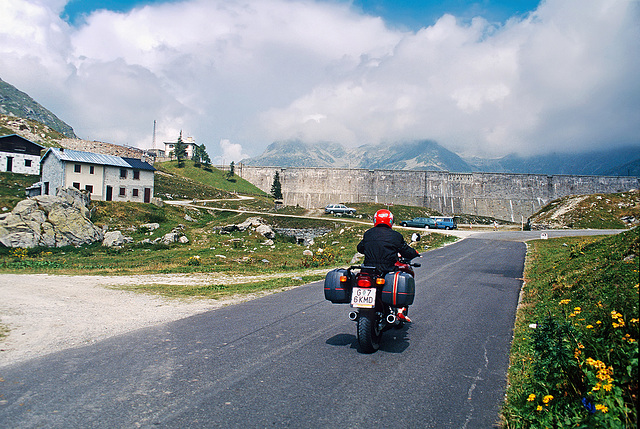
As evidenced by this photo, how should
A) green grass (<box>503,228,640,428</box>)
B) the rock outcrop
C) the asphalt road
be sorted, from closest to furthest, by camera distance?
green grass (<box>503,228,640,428</box>), the asphalt road, the rock outcrop

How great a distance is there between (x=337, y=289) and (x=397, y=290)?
1.02 metres

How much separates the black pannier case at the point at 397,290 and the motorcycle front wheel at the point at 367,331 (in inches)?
14.1

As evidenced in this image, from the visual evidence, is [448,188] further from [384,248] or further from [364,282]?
[364,282]

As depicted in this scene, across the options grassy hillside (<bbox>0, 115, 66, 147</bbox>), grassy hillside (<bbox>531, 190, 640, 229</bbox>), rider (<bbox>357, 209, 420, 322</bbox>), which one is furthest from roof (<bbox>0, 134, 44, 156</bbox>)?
grassy hillside (<bbox>531, 190, 640, 229</bbox>)

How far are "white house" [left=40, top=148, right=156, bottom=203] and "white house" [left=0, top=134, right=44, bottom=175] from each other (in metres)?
12.1

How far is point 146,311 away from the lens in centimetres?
956

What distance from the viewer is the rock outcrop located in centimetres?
2928

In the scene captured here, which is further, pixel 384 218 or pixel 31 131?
pixel 31 131

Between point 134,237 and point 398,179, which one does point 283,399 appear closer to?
point 134,237

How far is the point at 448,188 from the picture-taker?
94.9 m

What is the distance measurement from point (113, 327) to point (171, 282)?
8315 millimetres

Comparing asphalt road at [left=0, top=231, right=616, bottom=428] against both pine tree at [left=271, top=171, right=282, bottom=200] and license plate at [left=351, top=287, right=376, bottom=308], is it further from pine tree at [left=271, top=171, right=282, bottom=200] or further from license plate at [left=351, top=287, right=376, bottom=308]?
pine tree at [left=271, top=171, right=282, bottom=200]

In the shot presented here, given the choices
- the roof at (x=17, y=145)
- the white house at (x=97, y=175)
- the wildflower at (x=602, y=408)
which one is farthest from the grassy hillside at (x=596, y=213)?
the roof at (x=17, y=145)

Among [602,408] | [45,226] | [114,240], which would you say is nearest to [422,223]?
[114,240]
